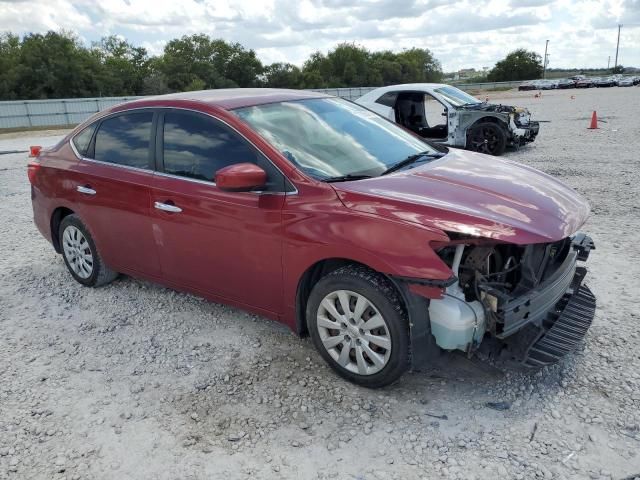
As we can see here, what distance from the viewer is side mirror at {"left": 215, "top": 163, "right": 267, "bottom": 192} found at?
10.8 feet

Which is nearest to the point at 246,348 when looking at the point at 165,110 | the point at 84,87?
the point at 165,110

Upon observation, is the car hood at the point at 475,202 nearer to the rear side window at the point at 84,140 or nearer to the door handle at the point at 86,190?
the door handle at the point at 86,190

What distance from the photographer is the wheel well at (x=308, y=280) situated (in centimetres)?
341

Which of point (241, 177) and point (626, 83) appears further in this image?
point (626, 83)

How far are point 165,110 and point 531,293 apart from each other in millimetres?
2923

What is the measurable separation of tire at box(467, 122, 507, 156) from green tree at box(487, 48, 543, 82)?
3558 inches

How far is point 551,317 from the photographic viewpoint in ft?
11.6

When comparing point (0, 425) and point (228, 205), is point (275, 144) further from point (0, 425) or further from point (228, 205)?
point (0, 425)

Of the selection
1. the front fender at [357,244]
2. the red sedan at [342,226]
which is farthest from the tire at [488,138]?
the front fender at [357,244]

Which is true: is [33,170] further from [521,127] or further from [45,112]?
[45,112]

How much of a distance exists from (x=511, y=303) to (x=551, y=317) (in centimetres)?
70

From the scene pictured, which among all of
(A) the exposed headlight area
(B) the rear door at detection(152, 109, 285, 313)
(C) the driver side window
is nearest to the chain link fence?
(C) the driver side window

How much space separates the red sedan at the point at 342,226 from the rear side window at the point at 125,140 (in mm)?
17

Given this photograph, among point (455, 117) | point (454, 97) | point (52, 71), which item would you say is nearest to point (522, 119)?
point (454, 97)
